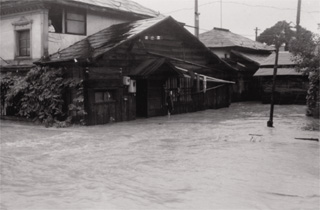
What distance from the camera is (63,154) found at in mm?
11250

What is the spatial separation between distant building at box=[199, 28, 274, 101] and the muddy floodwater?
18111 mm

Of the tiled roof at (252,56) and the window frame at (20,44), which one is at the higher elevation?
the tiled roof at (252,56)

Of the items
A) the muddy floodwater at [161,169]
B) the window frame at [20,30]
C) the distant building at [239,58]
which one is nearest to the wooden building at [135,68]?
the window frame at [20,30]

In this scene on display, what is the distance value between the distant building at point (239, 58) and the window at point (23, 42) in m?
18.0

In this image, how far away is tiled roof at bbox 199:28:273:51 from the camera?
113 ft

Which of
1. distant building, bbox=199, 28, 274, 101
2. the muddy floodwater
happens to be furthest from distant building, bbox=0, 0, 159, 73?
distant building, bbox=199, 28, 274, 101

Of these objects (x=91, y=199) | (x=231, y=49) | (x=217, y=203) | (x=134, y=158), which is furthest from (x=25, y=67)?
(x=231, y=49)

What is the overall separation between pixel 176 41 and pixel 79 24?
5.81 meters

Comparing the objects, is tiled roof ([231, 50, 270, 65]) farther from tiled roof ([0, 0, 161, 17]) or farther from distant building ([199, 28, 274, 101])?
tiled roof ([0, 0, 161, 17])

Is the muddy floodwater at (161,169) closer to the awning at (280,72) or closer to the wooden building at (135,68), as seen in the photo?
the wooden building at (135,68)

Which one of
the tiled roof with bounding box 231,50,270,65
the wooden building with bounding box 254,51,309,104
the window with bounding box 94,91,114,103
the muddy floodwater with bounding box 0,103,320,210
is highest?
the tiled roof with bounding box 231,50,270,65

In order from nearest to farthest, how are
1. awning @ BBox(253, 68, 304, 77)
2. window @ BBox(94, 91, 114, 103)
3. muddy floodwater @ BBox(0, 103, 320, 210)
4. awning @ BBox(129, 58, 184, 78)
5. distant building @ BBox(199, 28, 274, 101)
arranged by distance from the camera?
1. muddy floodwater @ BBox(0, 103, 320, 210)
2. window @ BBox(94, 91, 114, 103)
3. awning @ BBox(129, 58, 184, 78)
4. awning @ BBox(253, 68, 304, 77)
5. distant building @ BBox(199, 28, 274, 101)

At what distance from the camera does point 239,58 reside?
3472 centimetres

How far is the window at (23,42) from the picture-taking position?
20.2 metres
